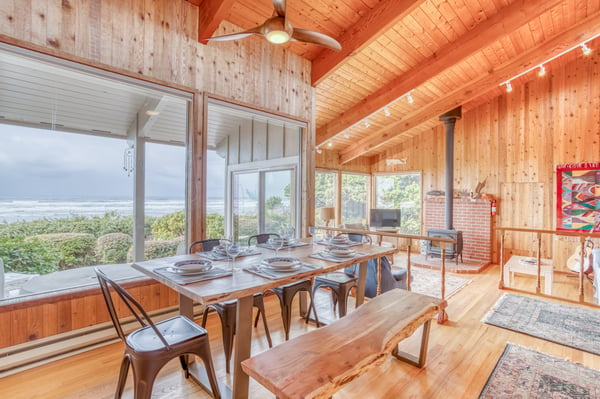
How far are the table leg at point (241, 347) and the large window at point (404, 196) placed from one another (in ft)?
22.5

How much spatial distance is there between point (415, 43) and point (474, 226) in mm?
4361

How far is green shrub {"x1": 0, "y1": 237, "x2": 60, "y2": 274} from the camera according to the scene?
2.41 metres

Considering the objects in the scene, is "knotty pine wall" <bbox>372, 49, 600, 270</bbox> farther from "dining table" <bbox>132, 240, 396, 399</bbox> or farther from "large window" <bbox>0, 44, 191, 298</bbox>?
"large window" <bbox>0, 44, 191, 298</bbox>

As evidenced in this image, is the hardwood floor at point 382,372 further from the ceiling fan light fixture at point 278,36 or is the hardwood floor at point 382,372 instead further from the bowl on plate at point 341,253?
the ceiling fan light fixture at point 278,36

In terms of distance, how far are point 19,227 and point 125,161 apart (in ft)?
3.44

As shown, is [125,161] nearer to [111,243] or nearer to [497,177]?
[111,243]

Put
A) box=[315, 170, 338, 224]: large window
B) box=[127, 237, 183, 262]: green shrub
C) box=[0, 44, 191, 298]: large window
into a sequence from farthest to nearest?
box=[315, 170, 338, 224]: large window < box=[127, 237, 183, 262]: green shrub < box=[0, 44, 191, 298]: large window

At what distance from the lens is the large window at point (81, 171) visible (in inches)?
96.7

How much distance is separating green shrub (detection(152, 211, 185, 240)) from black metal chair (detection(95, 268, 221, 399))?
1.48 meters

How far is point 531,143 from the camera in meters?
6.25

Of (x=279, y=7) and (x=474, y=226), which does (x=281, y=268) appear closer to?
(x=279, y=7)

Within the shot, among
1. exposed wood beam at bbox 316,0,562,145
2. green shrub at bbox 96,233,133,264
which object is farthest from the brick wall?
green shrub at bbox 96,233,133,264

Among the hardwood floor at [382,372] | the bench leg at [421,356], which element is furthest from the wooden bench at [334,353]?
the hardwood floor at [382,372]

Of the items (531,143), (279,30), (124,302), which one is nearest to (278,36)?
(279,30)
